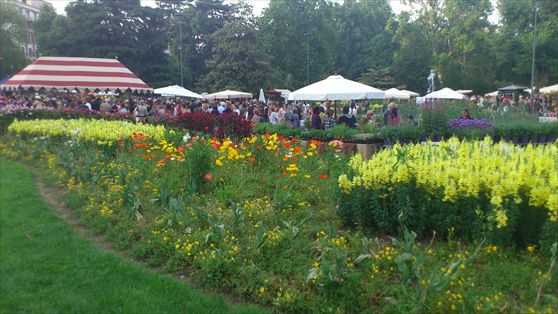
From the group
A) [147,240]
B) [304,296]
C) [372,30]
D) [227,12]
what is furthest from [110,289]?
[372,30]

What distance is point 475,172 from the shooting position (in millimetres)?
4480

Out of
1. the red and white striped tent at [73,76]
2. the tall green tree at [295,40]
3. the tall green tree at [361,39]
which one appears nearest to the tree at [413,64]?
the tall green tree at [361,39]

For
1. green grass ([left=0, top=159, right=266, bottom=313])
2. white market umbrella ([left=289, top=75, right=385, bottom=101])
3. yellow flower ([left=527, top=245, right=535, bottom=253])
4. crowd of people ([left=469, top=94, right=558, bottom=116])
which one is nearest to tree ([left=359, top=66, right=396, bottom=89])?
crowd of people ([left=469, top=94, right=558, bottom=116])

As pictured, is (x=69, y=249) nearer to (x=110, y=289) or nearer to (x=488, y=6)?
(x=110, y=289)

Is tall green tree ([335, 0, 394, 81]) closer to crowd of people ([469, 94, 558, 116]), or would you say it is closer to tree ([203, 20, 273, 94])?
tree ([203, 20, 273, 94])

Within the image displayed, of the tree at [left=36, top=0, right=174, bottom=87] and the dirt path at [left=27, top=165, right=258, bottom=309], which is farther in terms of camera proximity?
the tree at [left=36, top=0, right=174, bottom=87]

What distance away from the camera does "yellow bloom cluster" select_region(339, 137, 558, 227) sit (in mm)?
4086

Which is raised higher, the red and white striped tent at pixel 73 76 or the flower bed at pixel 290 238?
the red and white striped tent at pixel 73 76

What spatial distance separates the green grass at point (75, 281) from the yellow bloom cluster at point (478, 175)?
6.33 ft

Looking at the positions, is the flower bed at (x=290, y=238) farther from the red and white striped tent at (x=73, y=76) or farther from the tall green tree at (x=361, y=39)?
the tall green tree at (x=361, y=39)

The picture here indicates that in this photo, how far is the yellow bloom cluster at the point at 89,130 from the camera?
10.2m

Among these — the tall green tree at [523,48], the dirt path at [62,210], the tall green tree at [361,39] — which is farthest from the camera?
the tall green tree at [361,39]

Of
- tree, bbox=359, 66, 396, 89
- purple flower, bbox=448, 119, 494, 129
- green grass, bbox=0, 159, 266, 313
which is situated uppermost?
tree, bbox=359, 66, 396, 89

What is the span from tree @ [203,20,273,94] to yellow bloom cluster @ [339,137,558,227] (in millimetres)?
36563
